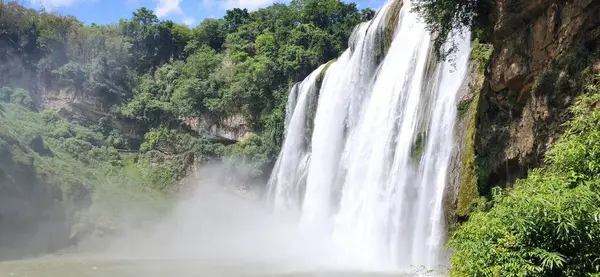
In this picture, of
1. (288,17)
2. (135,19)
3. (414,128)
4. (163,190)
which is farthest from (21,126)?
(414,128)

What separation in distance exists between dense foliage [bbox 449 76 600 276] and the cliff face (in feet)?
11.0

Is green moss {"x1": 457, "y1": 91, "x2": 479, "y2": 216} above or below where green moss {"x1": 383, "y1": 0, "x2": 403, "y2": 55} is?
below

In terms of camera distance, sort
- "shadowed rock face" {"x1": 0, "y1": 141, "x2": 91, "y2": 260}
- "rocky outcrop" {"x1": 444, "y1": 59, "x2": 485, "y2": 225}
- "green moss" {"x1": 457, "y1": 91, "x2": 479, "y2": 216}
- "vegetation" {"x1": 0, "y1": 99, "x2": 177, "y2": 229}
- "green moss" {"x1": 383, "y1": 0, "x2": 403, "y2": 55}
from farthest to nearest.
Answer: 1. "vegetation" {"x1": 0, "y1": 99, "x2": 177, "y2": 229}
2. "shadowed rock face" {"x1": 0, "y1": 141, "x2": 91, "y2": 260}
3. "green moss" {"x1": 383, "y1": 0, "x2": 403, "y2": 55}
4. "rocky outcrop" {"x1": 444, "y1": 59, "x2": 485, "y2": 225}
5. "green moss" {"x1": 457, "y1": 91, "x2": 479, "y2": 216}

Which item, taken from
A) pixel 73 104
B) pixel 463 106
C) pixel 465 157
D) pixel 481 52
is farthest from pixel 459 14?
pixel 73 104

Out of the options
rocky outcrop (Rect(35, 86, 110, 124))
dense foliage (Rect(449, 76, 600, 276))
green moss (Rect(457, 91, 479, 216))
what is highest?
rocky outcrop (Rect(35, 86, 110, 124))

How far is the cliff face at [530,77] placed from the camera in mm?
9453

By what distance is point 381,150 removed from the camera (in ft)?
64.4

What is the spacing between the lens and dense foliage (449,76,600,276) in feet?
17.6

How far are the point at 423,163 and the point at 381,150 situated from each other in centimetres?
381

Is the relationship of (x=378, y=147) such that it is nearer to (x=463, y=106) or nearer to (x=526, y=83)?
(x=463, y=106)

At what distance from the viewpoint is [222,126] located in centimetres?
3809

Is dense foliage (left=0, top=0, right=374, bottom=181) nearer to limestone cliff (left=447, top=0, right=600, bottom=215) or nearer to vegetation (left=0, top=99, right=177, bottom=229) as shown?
vegetation (left=0, top=99, right=177, bottom=229)

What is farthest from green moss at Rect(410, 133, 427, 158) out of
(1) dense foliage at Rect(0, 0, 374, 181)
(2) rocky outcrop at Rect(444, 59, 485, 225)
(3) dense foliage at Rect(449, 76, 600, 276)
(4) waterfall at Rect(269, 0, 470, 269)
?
(1) dense foliage at Rect(0, 0, 374, 181)

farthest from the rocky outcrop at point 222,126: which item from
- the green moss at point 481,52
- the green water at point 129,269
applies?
the green moss at point 481,52
